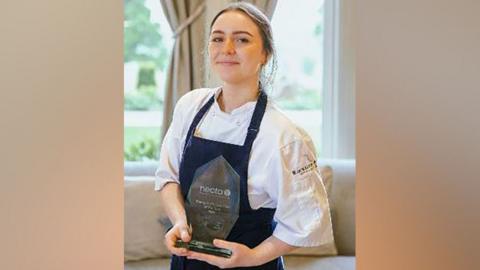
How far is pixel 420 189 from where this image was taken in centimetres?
85

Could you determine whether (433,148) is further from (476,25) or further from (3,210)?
(3,210)

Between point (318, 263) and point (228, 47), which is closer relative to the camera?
point (228, 47)

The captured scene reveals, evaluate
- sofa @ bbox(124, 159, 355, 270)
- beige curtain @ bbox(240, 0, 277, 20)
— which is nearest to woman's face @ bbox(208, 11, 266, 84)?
sofa @ bbox(124, 159, 355, 270)

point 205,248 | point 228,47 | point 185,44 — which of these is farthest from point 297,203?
point 185,44

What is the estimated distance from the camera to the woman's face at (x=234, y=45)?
894mm

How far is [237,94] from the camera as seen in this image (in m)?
0.95

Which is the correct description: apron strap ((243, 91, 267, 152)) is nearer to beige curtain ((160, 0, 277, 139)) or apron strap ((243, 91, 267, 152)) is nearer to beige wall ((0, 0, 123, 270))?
beige wall ((0, 0, 123, 270))

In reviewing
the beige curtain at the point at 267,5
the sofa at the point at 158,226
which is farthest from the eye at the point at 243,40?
the beige curtain at the point at 267,5

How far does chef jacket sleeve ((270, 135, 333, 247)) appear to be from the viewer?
2.87 ft

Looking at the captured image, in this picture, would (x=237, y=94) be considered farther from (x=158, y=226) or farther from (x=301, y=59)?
(x=301, y=59)

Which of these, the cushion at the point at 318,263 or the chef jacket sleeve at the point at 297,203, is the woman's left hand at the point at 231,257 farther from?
the cushion at the point at 318,263

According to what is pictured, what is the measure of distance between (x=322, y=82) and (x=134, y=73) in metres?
0.70

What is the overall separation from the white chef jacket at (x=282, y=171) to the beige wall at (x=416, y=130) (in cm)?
7

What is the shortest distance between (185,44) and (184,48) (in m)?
0.01
